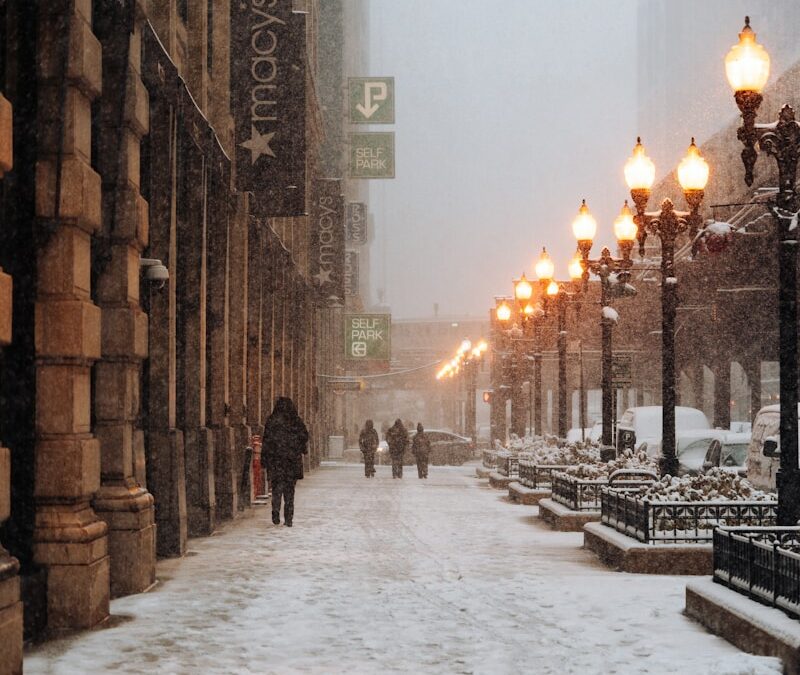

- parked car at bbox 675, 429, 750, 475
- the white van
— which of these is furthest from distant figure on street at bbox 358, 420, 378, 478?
the white van

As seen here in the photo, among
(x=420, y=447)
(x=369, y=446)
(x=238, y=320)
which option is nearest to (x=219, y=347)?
(x=238, y=320)

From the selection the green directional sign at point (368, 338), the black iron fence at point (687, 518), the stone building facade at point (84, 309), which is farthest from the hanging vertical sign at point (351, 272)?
the black iron fence at point (687, 518)

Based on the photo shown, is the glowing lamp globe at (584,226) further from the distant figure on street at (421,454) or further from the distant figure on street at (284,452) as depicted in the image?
the distant figure on street at (421,454)

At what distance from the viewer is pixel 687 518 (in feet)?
46.8

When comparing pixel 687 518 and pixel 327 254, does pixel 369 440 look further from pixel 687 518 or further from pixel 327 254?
pixel 687 518

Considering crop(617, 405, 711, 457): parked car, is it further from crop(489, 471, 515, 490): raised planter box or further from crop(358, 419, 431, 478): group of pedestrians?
crop(358, 419, 431, 478): group of pedestrians

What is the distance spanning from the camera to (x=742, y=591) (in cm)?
1022

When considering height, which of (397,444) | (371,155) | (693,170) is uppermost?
(371,155)

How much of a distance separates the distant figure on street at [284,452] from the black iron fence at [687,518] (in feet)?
21.5

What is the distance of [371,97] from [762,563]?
44.8m

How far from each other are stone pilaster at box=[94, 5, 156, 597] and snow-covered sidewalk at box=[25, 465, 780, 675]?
2.28ft

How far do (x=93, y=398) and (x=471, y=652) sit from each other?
16.0 ft

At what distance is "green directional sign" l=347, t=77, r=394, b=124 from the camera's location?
5216 cm

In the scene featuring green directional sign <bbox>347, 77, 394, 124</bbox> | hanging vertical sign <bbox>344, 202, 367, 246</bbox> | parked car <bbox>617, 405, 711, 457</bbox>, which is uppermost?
green directional sign <bbox>347, 77, 394, 124</bbox>
